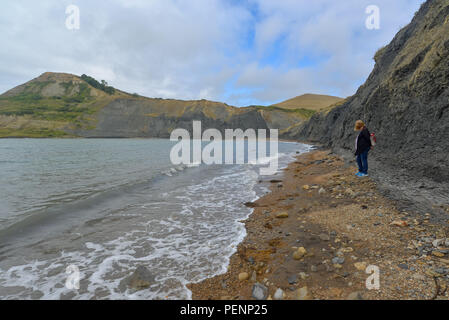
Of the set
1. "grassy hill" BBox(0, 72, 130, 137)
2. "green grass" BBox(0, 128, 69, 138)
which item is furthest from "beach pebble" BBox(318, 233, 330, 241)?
"grassy hill" BBox(0, 72, 130, 137)

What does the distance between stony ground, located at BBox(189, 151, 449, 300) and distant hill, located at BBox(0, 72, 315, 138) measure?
372 ft

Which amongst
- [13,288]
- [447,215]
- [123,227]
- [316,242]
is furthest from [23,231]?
[447,215]

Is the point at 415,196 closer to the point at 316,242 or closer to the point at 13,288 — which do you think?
the point at 316,242

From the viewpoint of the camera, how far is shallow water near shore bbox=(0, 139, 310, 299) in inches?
165

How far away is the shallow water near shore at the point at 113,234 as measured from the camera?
4199 millimetres

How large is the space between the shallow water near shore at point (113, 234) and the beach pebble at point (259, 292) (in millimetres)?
1061

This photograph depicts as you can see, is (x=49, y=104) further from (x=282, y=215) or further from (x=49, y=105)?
(x=282, y=215)

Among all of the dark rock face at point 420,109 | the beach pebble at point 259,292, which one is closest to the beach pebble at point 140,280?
the beach pebble at point 259,292

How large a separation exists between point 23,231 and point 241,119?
120 m

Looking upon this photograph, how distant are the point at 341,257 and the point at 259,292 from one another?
169 centimetres

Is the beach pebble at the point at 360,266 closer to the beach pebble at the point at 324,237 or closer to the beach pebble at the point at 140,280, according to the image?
the beach pebble at the point at 324,237

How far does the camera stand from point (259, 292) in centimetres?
344

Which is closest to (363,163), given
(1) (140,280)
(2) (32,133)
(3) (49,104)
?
(1) (140,280)
